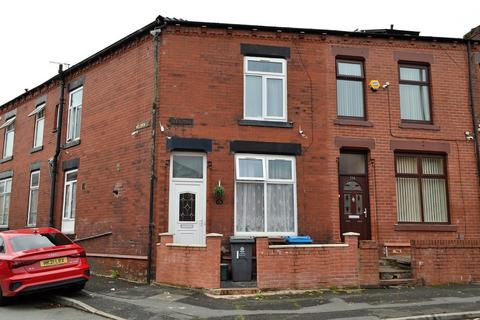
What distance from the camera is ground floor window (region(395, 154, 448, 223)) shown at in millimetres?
13531

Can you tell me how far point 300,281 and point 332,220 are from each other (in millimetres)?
2737

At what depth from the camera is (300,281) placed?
10.5m

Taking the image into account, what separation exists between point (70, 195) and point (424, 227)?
35.1 ft

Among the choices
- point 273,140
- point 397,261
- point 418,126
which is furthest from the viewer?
point 418,126

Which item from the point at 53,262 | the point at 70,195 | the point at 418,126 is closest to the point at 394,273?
the point at 418,126

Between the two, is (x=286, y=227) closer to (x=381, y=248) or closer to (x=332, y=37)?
(x=381, y=248)

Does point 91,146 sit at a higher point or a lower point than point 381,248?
higher

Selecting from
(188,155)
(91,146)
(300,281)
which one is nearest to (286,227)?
(300,281)

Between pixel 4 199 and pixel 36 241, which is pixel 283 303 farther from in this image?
pixel 4 199

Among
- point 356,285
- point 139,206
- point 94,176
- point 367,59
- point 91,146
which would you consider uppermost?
point 367,59

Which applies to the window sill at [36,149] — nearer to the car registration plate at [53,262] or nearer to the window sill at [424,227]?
the car registration plate at [53,262]

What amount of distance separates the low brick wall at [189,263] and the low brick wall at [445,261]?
4.75 meters

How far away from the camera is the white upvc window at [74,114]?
1562 cm

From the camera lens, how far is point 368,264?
11.0 meters
